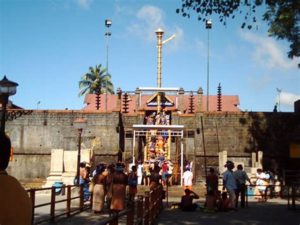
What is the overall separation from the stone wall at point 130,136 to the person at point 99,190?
16130 millimetres

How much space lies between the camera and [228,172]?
621 inches

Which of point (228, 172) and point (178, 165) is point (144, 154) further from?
A: point (228, 172)

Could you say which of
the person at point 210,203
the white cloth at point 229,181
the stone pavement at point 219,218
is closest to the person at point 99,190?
the stone pavement at point 219,218

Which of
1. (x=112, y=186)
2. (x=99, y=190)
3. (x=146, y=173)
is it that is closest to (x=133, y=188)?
(x=99, y=190)

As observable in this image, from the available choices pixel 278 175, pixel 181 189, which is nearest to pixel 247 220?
pixel 181 189

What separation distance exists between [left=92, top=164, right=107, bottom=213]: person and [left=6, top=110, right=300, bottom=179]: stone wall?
1613cm

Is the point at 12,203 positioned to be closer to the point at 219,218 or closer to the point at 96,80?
the point at 219,218

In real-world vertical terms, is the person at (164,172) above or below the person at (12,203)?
below

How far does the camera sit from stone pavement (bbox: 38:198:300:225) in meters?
11.8

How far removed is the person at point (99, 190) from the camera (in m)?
13.5

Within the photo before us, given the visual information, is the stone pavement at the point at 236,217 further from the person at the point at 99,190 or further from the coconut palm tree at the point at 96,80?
the coconut palm tree at the point at 96,80

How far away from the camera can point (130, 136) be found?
31.5 m

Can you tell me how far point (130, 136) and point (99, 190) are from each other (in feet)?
58.5

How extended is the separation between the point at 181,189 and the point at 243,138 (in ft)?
30.6
